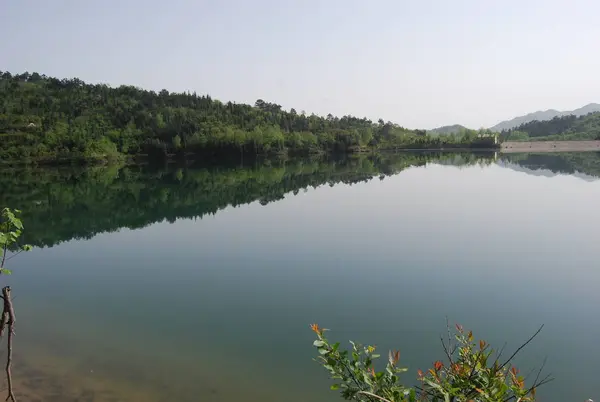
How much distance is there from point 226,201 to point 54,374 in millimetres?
21775

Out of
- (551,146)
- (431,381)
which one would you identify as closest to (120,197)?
(431,381)

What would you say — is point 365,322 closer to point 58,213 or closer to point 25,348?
point 25,348

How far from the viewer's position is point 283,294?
10.5m

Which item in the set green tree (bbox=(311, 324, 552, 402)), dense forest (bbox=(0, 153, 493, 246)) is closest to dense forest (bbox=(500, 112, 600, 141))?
dense forest (bbox=(0, 153, 493, 246))

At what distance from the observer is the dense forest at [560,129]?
127m

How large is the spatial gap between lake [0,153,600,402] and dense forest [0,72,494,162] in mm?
48045

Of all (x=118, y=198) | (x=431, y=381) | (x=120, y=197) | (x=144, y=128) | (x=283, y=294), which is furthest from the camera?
(x=144, y=128)

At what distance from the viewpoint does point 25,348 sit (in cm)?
802

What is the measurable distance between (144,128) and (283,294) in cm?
7888

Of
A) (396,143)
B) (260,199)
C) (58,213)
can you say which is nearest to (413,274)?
(260,199)

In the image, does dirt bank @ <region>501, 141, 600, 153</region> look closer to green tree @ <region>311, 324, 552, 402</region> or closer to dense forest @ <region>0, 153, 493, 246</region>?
dense forest @ <region>0, 153, 493, 246</region>

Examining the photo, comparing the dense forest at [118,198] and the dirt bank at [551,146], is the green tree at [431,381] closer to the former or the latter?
the dense forest at [118,198]

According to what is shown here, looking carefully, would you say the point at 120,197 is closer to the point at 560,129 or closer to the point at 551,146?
the point at 551,146

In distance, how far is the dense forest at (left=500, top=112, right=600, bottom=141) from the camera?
127 meters
